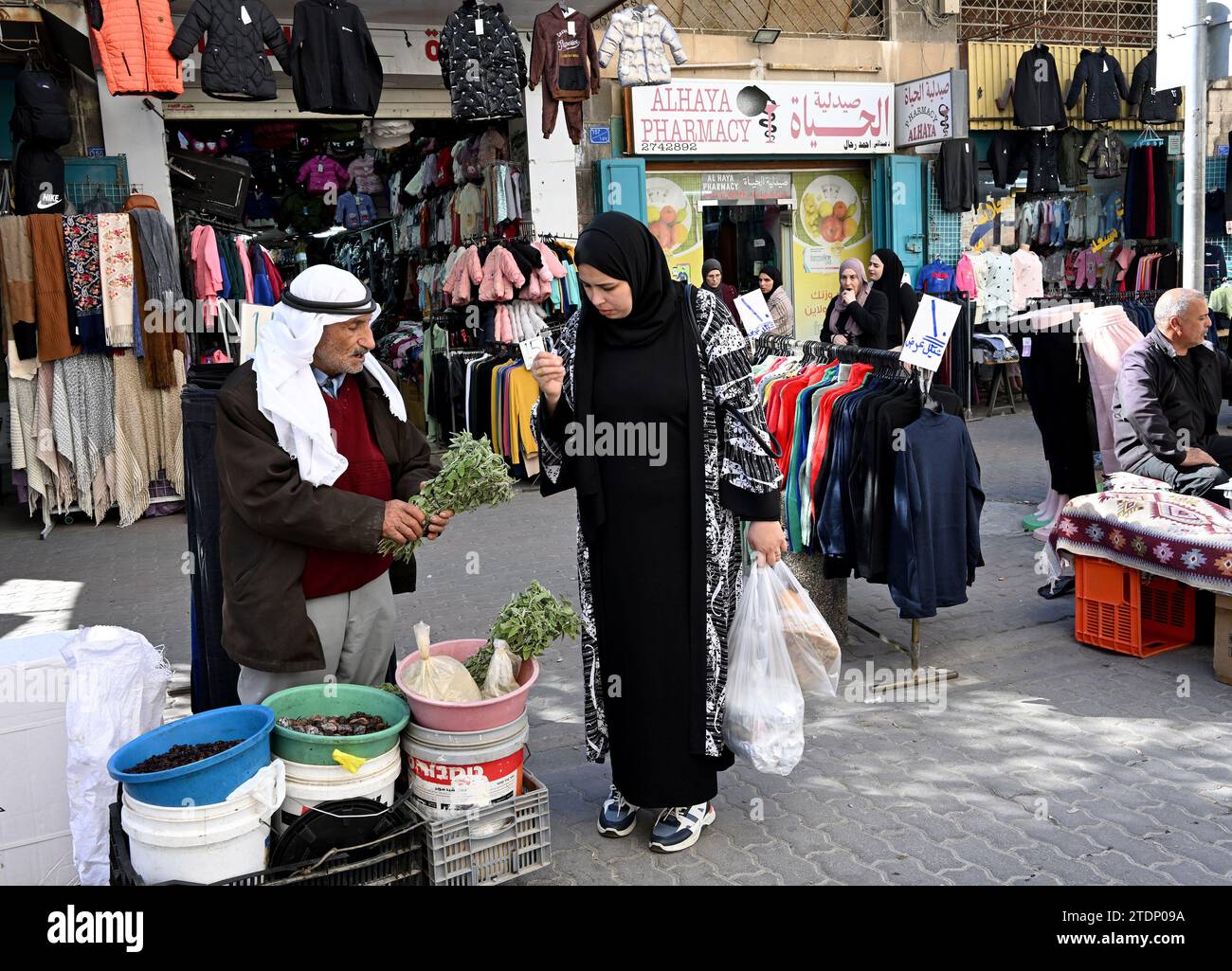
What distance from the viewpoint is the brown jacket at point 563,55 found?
10.3 m

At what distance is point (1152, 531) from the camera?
206 inches

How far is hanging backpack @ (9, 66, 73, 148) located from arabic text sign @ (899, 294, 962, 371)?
25.1 ft

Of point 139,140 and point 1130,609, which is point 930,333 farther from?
point 139,140

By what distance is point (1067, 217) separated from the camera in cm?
1490

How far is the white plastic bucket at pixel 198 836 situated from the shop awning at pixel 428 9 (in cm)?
901

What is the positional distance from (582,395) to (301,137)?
11.3 metres

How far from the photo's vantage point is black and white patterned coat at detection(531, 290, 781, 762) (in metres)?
3.49

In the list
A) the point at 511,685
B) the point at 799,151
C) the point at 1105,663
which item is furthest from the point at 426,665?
the point at 799,151

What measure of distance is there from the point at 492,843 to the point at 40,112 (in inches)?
329

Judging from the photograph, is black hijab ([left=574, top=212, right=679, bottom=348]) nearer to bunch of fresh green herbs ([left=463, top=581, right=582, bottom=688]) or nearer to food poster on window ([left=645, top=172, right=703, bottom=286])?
bunch of fresh green herbs ([left=463, top=581, right=582, bottom=688])

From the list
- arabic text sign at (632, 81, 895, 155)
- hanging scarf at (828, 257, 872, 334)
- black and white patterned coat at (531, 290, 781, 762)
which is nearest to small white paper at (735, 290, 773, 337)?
black and white patterned coat at (531, 290, 781, 762)

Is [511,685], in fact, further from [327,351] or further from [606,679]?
[327,351]

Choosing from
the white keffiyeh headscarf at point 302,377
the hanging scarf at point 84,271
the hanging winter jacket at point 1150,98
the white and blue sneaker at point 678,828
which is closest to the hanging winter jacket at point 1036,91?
the hanging winter jacket at point 1150,98

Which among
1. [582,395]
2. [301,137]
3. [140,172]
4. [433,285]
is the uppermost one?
[301,137]
